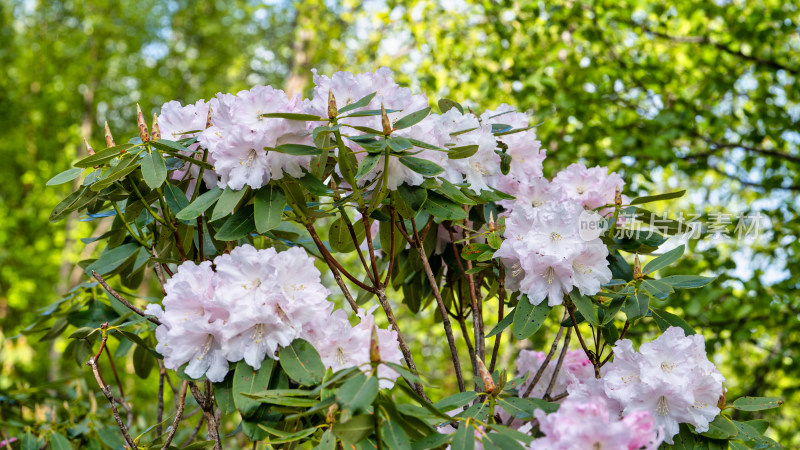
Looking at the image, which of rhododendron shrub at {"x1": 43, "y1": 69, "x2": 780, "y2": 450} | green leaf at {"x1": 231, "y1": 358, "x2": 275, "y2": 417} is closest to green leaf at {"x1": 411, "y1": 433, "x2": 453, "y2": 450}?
rhododendron shrub at {"x1": 43, "y1": 69, "x2": 780, "y2": 450}

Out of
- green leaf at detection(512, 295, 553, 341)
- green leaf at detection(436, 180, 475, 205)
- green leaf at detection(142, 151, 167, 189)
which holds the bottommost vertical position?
green leaf at detection(512, 295, 553, 341)

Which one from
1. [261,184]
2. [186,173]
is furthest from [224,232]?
[186,173]

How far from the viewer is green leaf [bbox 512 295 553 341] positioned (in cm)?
109

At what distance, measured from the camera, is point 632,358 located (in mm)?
1045

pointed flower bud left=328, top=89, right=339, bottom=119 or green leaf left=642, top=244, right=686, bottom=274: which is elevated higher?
pointed flower bud left=328, top=89, right=339, bottom=119

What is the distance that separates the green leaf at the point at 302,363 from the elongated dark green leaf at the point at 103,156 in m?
0.46

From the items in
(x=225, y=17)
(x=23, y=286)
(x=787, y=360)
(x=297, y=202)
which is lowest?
(x=23, y=286)

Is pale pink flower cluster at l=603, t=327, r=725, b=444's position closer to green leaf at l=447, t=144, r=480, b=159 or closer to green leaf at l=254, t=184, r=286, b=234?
green leaf at l=447, t=144, r=480, b=159

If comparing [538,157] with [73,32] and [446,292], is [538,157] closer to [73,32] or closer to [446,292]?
[446,292]

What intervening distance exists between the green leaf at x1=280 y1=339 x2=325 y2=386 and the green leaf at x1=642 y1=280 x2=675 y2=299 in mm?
573

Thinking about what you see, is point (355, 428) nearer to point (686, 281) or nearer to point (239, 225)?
point (239, 225)

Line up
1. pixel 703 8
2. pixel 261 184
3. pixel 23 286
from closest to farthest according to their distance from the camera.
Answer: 1. pixel 261 184
2. pixel 703 8
3. pixel 23 286

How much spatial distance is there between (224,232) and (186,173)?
0.23m

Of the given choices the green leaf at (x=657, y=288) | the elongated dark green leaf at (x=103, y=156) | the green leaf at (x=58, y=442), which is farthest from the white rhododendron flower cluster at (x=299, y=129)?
the green leaf at (x=58, y=442)
